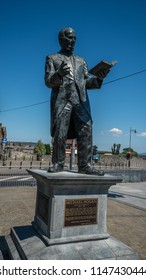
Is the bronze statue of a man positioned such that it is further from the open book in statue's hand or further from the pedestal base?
the pedestal base

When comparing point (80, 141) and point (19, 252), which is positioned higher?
point (80, 141)

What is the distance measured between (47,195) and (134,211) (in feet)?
20.9

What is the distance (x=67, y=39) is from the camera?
460 cm

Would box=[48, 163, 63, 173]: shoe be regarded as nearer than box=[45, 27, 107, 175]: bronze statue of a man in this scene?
Yes

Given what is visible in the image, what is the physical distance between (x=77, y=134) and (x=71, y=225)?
170 cm

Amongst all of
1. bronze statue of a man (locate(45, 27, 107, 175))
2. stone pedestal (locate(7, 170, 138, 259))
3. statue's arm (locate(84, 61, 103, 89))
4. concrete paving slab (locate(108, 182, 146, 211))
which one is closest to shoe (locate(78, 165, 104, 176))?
bronze statue of a man (locate(45, 27, 107, 175))

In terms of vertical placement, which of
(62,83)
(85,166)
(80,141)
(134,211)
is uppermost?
(62,83)

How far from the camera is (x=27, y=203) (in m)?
9.55

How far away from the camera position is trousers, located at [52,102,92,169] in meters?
4.41

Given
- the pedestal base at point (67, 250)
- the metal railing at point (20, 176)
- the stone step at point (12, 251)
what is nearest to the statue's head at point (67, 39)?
the pedestal base at point (67, 250)

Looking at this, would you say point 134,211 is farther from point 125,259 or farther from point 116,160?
point 116,160

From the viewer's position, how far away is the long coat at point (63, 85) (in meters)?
4.44

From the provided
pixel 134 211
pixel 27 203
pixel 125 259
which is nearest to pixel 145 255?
pixel 125 259

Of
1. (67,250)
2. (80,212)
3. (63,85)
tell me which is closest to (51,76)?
(63,85)
